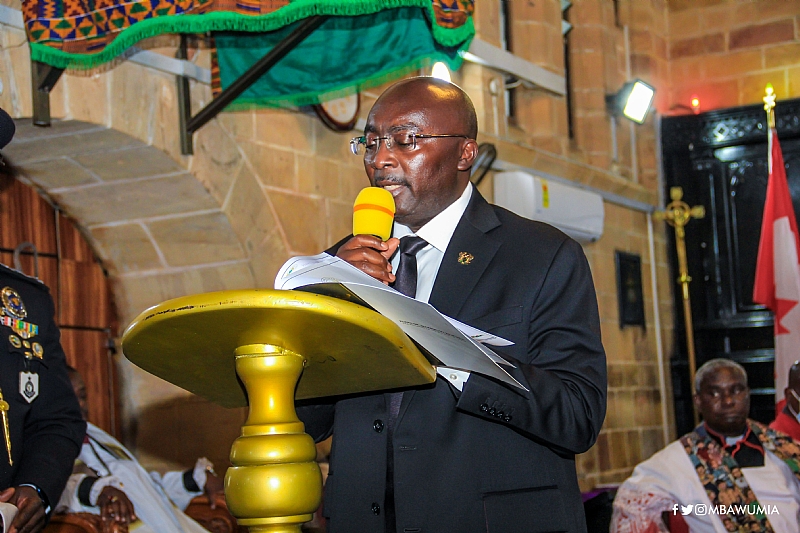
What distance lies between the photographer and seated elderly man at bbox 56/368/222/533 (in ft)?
12.3

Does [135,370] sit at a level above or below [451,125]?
below

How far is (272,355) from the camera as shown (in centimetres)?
117

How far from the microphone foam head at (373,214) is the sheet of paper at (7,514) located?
102 centimetres

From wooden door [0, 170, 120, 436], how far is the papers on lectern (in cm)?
331

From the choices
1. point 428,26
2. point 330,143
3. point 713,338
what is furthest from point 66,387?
point 713,338

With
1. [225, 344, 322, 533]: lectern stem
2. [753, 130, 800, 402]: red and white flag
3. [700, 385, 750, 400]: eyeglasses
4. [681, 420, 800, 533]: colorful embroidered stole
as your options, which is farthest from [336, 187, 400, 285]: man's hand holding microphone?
[753, 130, 800, 402]: red and white flag

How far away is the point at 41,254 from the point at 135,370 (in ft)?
2.44

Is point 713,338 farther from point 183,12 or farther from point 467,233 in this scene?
point 467,233

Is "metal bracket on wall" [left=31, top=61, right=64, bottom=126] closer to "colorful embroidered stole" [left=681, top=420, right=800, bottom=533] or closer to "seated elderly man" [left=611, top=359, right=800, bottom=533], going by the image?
"seated elderly man" [left=611, top=359, right=800, bottom=533]

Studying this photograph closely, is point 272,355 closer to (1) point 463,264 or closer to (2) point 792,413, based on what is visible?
(1) point 463,264

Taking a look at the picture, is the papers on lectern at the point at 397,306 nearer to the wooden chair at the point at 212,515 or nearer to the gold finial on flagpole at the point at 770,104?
the wooden chair at the point at 212,515

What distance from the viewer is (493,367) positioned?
129cm

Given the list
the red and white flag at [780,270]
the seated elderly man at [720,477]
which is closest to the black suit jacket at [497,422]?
the seated elderly man at [720,477]

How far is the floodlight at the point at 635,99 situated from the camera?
8.23 meters
